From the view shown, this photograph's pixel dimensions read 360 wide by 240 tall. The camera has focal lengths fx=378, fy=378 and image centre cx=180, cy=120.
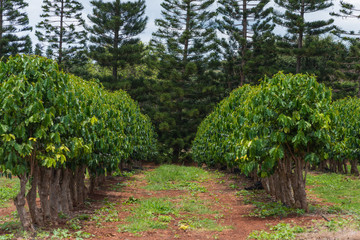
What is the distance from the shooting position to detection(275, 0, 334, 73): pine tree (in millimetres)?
28609

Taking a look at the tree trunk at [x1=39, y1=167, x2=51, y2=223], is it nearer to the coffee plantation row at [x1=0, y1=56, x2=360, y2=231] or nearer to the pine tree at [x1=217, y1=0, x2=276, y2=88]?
the coffee plantation row at [x1=0, y1=56, x2=360, y2=231]

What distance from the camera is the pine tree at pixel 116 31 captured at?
3192cm

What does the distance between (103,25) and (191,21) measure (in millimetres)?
7592

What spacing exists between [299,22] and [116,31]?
50.1ft

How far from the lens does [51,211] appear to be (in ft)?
23.7

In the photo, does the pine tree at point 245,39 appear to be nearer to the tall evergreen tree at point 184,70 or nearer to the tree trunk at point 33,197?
the tall evergreen tree at point 184,70

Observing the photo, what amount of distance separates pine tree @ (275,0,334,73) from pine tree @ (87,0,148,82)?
11.8 m

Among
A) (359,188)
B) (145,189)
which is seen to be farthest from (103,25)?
(359,188)

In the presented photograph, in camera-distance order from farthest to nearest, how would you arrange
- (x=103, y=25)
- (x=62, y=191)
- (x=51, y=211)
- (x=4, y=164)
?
(x=103, y=25) < (x=62, y=191) < (x=51, y=211) < (x=4, y=164)

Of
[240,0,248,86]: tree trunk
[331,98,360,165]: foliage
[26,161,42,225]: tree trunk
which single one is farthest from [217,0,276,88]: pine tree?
[26,161,42,225]: tree trunk

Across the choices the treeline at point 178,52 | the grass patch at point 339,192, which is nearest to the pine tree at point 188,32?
the treeline at point 178,52

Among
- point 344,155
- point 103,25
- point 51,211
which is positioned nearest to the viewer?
point 51,211

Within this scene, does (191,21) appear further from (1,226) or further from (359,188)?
(1,226)

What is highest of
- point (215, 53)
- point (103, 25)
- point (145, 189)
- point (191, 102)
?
point (103, 25)
